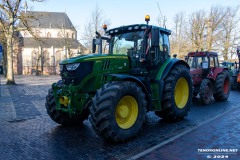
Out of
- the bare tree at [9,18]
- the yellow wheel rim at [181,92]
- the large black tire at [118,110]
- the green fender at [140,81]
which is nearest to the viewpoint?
the large black tire at [118,110]

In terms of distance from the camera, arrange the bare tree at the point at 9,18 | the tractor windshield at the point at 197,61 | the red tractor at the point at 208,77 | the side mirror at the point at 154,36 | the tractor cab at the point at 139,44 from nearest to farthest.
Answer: the side mirror at the point at 154,36 < the tractor cab at the point at 139,44 < the red tractor at the point at 208,77 < the tractor windshield at the point at 197,61 < the bare tree at the point at 9,18

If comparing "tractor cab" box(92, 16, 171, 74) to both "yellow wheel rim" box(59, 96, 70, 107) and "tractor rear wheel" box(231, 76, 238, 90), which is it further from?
"tractor rear wheel" box(231, 76, 238, 90)

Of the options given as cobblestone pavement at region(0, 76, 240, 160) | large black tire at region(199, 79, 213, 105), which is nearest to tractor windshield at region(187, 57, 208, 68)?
large black tire at region(199, 79, 213, 105)

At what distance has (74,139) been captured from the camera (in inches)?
225

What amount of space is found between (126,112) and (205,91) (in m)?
5.58

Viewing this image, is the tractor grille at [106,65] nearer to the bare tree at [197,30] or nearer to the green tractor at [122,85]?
the green tractor at [122,85]

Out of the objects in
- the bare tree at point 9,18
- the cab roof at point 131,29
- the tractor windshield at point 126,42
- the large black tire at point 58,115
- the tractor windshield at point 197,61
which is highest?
the bare tree at point 9,18

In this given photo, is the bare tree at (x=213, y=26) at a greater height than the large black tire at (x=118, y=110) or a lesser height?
greater

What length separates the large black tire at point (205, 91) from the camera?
1002 cm

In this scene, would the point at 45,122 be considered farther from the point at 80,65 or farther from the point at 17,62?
the point at 17,62

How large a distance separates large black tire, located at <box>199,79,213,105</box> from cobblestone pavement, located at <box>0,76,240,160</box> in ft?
6.46

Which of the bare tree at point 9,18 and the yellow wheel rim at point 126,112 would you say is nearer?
the yellow wheel rim at point 126,112

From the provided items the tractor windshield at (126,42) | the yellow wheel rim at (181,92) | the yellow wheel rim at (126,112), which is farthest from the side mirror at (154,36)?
the yellow wheel rim at (181,92)

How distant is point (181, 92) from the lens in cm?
781
